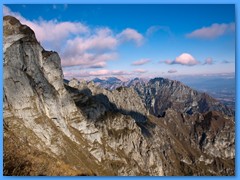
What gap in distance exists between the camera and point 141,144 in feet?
563

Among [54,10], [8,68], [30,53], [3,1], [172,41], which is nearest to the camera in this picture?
[3,1]

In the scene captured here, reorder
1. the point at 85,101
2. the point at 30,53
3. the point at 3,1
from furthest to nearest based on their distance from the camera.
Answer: the point at 85,101 → the point at 30,53 → the point at 3,1

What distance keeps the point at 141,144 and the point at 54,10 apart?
148132 millimetres

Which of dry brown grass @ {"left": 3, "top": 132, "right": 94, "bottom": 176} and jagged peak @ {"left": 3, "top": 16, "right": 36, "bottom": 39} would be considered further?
jagged peak @ {"left": 3, "top": 16, "right": 36, "bottom": 39}

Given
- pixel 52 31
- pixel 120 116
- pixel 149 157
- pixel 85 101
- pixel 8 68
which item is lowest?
pixel 149 157

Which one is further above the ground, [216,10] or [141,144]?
[216,10]

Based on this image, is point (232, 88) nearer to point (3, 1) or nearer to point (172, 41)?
point (172, 41)

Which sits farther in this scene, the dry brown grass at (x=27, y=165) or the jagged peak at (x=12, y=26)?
the jagged peak at (x=12, y=26)

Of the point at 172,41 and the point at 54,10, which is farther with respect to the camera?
the point at 172,41

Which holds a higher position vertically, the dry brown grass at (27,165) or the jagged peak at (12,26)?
the jagged peak at (12,26)

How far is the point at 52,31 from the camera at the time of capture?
110 ft

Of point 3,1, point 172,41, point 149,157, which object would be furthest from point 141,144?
point 3,1

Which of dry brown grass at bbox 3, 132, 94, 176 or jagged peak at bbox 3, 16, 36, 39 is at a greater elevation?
jagged peak at bbox 3, 16, 36, 39

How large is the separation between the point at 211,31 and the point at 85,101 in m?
113
